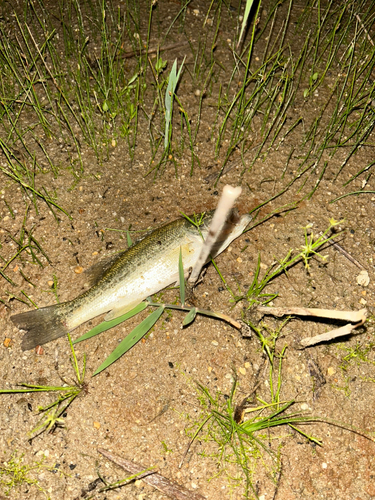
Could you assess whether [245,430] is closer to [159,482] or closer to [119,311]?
[159,482]

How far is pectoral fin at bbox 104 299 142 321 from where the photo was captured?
10.2 ft

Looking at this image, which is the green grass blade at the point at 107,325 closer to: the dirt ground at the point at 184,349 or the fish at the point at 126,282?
the fish at the point at 126,282

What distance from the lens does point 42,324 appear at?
3.07 meters

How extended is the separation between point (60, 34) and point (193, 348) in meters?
3.81

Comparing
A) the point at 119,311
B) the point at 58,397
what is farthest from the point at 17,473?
the point at 119,311

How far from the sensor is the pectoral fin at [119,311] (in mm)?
3105

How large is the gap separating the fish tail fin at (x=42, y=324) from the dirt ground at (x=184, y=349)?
0.13 metres

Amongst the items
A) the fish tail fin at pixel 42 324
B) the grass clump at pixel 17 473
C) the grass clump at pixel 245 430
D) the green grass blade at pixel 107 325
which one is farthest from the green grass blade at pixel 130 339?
the grass clump at pixel 17 473

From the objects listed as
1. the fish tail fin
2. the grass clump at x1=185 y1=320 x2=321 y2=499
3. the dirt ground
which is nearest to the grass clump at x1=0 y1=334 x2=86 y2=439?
the dirt ground

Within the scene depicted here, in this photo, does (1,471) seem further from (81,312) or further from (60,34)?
(60,34)

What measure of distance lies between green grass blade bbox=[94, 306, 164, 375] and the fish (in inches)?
8.7

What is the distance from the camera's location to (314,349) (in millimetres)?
3219

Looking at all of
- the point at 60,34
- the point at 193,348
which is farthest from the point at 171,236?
the point at 60,34

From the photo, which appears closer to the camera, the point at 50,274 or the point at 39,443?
the point at 39,443
